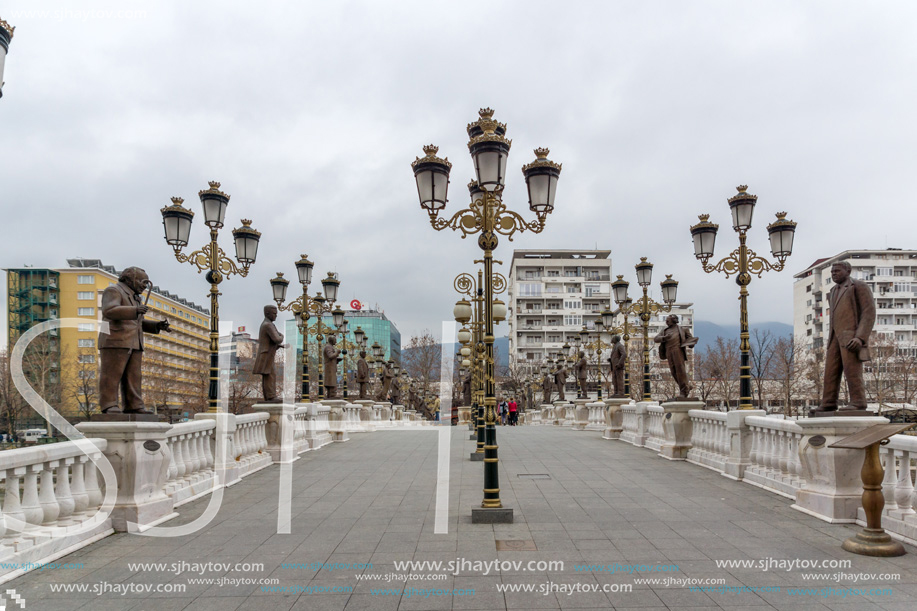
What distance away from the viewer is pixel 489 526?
23.9 feet

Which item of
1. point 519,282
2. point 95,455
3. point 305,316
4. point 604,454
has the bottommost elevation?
point 604,454

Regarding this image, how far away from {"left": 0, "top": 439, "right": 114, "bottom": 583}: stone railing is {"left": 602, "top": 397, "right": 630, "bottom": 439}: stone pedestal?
15.3 meters

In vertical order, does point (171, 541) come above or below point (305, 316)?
below

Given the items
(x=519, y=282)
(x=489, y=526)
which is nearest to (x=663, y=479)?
(x=489, y=526)

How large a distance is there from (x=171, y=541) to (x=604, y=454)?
1064 centimetres

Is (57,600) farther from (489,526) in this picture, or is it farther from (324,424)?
(324,424)

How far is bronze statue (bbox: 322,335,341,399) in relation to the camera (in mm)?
21109

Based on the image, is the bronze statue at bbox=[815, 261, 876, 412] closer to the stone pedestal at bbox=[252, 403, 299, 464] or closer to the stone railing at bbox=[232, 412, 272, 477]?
the stone railing at bbox=[232, 412, 272, 477]

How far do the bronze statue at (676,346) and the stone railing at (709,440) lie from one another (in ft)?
2.60

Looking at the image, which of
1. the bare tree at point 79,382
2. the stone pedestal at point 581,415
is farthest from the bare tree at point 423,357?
the stone pedestal at point 581,415

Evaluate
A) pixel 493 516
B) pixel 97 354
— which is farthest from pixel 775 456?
pixel 97 354

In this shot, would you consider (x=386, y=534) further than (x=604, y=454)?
No

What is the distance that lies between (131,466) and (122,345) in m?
1.39

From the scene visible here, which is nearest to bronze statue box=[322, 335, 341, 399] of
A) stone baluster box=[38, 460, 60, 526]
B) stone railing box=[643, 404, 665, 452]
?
stone railing box=[643, 404, 665, 452]
